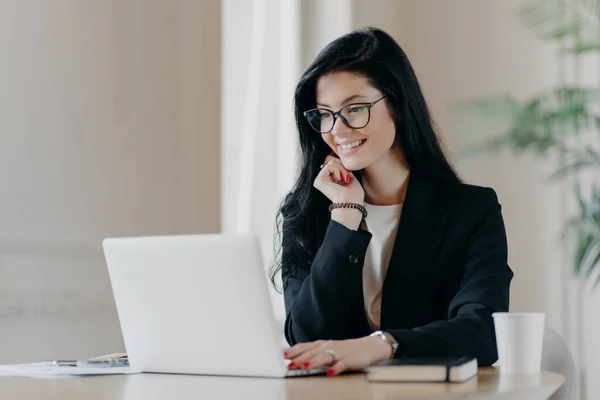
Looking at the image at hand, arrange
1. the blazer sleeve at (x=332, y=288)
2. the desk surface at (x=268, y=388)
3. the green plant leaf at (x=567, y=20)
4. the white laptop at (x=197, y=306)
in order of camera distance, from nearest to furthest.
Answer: the desk surface at (x=268, y=388), the white laptop at (x=197, y=306), the blazer sleeve at (x=332, y=288), the green plant leaf at (x=567, y=20)

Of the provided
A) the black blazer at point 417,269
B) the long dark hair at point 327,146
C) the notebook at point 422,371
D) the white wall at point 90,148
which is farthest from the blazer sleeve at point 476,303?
the white wall at point 90,148

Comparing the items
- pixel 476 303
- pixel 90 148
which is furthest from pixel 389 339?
pixel 90 148

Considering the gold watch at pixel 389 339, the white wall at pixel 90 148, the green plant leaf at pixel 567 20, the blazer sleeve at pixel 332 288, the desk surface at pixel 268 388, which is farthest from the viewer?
the green plant leaf at pixel 567 20

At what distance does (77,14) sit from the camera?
Answer: 113 inches

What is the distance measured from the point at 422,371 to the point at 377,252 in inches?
31.0

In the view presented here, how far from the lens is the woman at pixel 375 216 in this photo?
1849 millimetres

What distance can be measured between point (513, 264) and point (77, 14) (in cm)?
225

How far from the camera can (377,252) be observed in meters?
1.98

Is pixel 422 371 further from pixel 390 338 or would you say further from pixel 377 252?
pixel 377 252

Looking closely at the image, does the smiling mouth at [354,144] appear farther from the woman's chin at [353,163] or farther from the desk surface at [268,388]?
the desk surface at [268,388]

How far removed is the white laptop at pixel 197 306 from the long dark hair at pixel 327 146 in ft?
2.22

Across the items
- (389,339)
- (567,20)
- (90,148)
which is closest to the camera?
(389,339)

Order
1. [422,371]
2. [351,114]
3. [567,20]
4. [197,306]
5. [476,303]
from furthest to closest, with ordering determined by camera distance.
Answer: [567,20] < [351,114] < [476,303] < [197,306] < [422,371]

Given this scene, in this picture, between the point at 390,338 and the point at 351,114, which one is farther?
the point at 351,114
